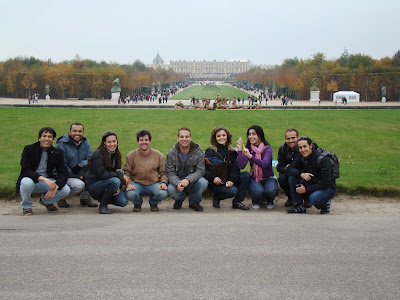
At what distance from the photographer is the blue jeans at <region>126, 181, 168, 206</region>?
23.7ft

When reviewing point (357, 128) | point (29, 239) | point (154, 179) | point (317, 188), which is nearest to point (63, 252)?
point (29, 239)

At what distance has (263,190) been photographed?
7594 mm

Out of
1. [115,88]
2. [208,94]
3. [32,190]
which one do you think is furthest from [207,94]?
[32,190]

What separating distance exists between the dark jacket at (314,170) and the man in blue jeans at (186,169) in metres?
1.51

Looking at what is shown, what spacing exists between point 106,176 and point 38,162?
3.78 ft

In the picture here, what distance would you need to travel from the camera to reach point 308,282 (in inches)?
157

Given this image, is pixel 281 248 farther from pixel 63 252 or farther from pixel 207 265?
pixel 63 252

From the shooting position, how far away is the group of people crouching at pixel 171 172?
7090 millimetres

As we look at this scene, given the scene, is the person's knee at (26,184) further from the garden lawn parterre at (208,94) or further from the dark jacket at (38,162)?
the garden lawn parterre at (208,94)

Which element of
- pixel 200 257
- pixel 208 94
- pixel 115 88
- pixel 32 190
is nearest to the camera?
pixel 200 257

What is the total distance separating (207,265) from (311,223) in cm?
231

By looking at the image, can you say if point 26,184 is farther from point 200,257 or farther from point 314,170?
point 314,170

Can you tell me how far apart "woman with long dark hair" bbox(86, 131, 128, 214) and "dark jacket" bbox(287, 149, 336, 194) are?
2.86 m

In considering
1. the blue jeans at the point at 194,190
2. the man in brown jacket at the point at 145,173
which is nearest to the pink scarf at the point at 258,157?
the blue jeans at the point at 194,190
